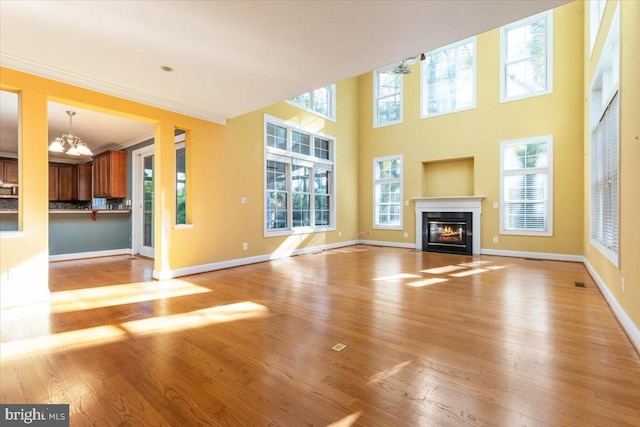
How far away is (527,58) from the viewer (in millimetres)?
6316

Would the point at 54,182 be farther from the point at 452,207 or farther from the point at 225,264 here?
the point at 452,207

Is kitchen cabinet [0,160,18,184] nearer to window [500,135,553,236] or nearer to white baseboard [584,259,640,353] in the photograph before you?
white baseboard [584,259,640,353]

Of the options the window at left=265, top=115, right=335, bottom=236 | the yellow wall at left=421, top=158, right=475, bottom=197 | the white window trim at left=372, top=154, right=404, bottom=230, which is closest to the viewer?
the window at left=265, top=115, right=335, bottom=236

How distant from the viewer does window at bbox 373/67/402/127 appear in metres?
8.16

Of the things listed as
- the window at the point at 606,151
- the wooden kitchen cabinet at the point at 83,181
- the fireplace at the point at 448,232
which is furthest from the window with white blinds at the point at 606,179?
the wooden kitchen cabinet at the point at 83,181

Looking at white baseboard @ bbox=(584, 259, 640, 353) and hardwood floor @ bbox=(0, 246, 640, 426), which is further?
white baseboard @ bbox=(584, 259, 640, 353)

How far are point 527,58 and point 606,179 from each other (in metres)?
4.12

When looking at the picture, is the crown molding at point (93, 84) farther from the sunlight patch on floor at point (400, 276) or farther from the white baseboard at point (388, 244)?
the white baseboard at point (388, 244)

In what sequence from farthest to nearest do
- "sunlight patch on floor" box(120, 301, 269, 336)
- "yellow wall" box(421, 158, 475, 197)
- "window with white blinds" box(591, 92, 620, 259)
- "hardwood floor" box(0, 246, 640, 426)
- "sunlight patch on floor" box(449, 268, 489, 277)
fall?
"yellow wall" box(421, 158, 475, 197) < "sunlight patch on floor" box(449, 268, 489, 277) < "window with white blinds" box(591, 92, 620, 259) < "sunlight patch on floor" box(120, 301, 269, 336) < "hardwood floor" box(0, 246, 640, 426)

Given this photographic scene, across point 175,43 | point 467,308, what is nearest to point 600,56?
point 467,308

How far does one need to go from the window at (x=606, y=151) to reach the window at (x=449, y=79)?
9.19 feet

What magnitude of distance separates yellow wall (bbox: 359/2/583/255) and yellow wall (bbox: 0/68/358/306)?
2.06 m

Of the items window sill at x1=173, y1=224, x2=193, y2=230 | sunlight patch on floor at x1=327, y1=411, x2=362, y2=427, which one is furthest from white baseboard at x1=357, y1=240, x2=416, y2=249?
sunlight patch on floor at x1=327, y1=411, x2=362, y2=427

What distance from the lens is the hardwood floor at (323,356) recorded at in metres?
1.50
